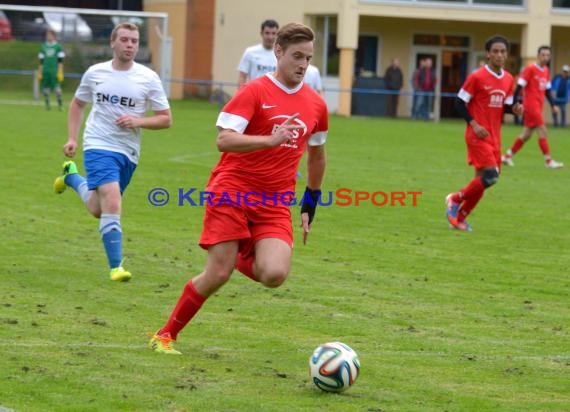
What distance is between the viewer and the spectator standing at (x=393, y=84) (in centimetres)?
3959

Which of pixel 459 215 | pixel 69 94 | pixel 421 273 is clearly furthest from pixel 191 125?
pixel 421 273

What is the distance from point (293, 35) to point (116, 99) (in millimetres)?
3437

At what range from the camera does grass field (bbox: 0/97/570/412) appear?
657 cm

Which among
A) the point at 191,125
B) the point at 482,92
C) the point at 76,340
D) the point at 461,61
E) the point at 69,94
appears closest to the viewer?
the point at 76,340

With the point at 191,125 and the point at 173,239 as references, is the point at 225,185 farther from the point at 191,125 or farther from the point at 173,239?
the point at 191,125

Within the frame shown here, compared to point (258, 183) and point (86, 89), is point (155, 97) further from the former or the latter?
point (258, 183)

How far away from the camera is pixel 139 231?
1309 centimetres

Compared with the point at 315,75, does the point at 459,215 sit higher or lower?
lower

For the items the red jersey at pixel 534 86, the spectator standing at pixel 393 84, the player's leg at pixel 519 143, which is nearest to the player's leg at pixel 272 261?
the player's leg at pixel 519 143

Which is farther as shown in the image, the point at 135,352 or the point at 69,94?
the point at 69,94

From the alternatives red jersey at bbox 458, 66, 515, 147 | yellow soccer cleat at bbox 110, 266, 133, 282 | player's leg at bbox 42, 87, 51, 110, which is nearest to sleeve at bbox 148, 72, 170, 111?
yellow soccer cleat at bbox 110, 266, 133, 282

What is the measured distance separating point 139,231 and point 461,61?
105ft

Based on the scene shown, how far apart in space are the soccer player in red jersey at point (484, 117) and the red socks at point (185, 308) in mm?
6881

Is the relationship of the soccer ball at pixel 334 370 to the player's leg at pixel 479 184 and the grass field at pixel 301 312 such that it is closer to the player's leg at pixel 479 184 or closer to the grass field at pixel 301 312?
the grass field at pixel 301 312
